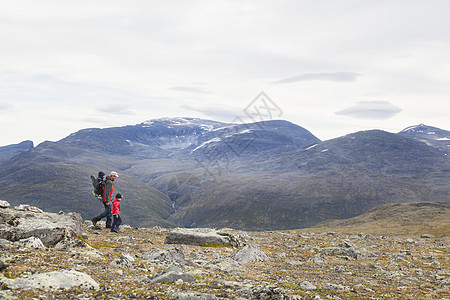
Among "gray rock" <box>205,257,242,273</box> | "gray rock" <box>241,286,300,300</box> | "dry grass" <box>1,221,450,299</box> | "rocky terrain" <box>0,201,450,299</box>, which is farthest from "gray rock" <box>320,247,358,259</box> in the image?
"gray rock" <box>241,286,300,300</box>

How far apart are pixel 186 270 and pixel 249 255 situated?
6284 millimetres

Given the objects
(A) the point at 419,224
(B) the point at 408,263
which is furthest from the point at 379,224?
(B) the point at 408,263

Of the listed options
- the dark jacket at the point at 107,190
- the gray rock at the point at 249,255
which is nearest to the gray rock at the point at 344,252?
the gray rock at the point at 249,255

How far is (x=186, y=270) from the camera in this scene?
15.3 meters

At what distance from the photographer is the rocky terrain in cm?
1055

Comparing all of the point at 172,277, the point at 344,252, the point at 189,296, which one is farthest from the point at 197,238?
the point at 189,296

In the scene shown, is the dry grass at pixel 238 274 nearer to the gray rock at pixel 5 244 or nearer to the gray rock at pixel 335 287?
the gray rock at pixel 335 287

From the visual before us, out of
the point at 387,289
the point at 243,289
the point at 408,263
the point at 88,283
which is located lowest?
the point at 408,263

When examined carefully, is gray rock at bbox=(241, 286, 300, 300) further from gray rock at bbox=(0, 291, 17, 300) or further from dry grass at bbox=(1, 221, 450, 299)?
gray rock at bbox=(0, 291, 17, 300)

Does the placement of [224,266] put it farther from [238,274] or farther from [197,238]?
[197,238]

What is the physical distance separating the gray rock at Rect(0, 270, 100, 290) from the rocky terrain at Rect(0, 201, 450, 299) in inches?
1.0

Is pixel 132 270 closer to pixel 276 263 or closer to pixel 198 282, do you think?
pixel 198 282

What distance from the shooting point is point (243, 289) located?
1191cm

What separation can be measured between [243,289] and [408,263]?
740 inches
